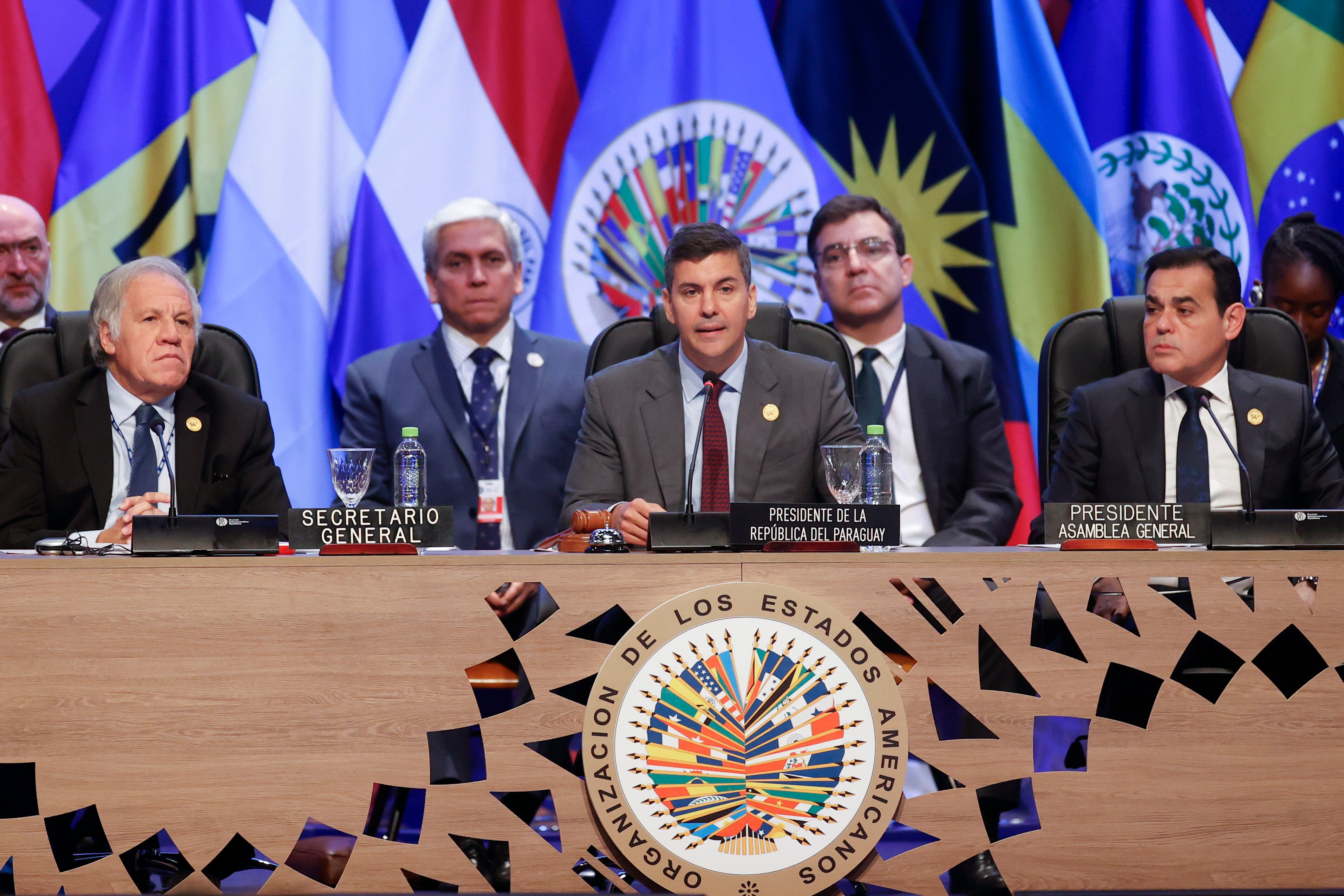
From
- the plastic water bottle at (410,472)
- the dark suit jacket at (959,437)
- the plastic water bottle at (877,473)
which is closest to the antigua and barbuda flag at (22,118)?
the plastic water bottle at (410,472)

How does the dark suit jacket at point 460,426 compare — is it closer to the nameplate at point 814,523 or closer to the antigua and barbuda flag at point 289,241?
the antigua and barbuda flag at point 289,241

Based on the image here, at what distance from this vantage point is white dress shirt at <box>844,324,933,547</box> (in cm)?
339

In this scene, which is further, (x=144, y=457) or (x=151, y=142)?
(x=151, y=142)

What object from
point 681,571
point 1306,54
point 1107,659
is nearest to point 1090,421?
point 1107,659

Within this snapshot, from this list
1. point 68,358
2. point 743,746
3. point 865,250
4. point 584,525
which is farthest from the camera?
point 865,250

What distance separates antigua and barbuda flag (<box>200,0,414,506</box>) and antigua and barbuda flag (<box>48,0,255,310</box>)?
0.26 m

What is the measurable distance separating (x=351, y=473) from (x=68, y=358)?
4.12ft

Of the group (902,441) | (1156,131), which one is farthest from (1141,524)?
(1156,131)

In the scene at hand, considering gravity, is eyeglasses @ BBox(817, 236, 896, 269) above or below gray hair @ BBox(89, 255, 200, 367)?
above

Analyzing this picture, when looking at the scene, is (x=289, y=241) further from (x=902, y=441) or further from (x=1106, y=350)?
(x=1106, y=350)

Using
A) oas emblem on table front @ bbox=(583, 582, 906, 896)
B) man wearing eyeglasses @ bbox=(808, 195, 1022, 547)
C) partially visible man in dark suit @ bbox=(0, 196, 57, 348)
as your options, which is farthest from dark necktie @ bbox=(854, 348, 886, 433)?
partially visible man in dark suit @ bbox=(0, 196, 57, 348)

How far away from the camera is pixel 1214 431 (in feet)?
9.94

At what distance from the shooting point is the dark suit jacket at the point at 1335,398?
142 inches

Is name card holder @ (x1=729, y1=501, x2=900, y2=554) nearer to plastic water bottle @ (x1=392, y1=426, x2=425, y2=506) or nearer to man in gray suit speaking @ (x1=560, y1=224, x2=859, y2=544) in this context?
plastic water bottle @ (x1=392, y1=426, x2=425, y2=506)
